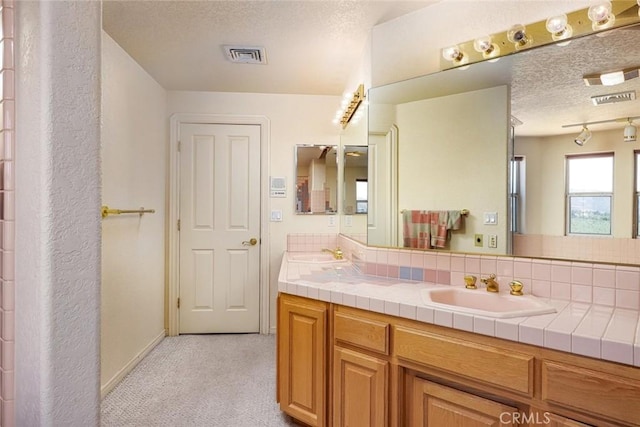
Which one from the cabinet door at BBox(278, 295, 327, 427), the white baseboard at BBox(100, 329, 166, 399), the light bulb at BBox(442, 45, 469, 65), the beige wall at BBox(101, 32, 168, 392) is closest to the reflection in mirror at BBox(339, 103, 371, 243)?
the light bulb at BBox(442, 45, 469, 65)

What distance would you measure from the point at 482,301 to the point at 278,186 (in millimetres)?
2077

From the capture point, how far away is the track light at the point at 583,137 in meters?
1.38

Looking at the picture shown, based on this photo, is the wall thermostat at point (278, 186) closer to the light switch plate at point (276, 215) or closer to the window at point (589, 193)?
the light switch plate at point (276, 215)

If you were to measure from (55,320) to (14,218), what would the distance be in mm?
271

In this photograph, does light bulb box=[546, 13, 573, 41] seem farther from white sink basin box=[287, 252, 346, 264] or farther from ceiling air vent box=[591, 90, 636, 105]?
white sink basin box=[287, 252, 346, 264]

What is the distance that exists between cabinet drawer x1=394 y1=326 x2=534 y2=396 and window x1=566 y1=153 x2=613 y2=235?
67 centimetres

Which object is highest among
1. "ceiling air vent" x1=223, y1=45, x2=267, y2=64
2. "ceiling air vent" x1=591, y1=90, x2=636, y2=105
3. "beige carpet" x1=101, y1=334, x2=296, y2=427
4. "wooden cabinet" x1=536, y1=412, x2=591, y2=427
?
"ceiling air vent" x1=223, y1=45, x2=267, y2=64

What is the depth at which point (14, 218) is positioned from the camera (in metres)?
0.81

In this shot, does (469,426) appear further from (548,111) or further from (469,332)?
(548,111)

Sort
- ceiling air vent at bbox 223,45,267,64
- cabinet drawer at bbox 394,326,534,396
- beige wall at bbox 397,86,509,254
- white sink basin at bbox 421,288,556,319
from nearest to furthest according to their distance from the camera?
cabinet drawer at bbox 394,326,534,396 → white sink basin at bbox 421,288,556,319 → beige wall at bbox 397,86,509,254 → ceiling air vent at bbox 223,45,267,64

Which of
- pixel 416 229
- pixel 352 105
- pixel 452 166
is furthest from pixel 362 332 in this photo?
pixel 352 105

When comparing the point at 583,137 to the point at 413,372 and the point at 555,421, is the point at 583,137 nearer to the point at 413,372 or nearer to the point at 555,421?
the point at 555,421

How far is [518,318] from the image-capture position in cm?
115

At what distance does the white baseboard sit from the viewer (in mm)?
2149
